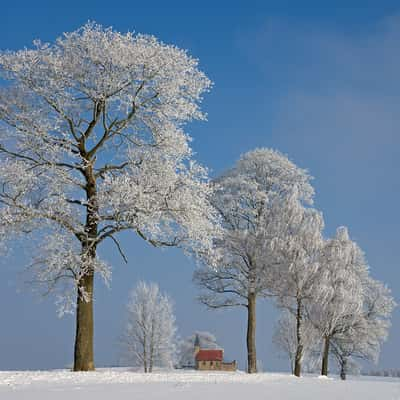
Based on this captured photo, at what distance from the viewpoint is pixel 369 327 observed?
125 ft

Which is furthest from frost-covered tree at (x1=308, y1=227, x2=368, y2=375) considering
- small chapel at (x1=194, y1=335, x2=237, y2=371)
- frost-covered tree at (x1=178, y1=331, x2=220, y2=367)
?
frost-covered tree at (x1=178, y1=331, x2=220, y2=367)

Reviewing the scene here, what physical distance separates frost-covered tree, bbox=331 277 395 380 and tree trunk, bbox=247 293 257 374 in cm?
925

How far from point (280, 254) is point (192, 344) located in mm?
33490

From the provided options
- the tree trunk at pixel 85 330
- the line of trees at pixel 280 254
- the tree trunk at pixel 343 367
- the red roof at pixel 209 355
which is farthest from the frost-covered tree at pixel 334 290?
the red roof at pixel 209 355

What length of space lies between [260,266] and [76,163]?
38.8 ft

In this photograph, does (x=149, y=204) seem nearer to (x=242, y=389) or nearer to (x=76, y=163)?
(x=76, y=163)

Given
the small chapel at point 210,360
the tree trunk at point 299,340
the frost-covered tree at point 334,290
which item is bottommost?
the small chapel at point 210,360

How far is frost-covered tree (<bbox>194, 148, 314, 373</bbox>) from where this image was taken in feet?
97.8

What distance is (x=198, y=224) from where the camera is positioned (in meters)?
21.7

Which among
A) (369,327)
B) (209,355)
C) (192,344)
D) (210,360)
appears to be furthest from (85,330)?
(192,344)

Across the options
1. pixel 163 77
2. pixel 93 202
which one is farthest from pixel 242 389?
pixel 163 77

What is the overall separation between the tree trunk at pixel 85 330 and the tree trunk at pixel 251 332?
11152 mm

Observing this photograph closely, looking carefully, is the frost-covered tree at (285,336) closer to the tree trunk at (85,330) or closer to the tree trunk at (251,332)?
the tree trunk at (251,332)

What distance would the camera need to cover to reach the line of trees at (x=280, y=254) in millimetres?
29000
